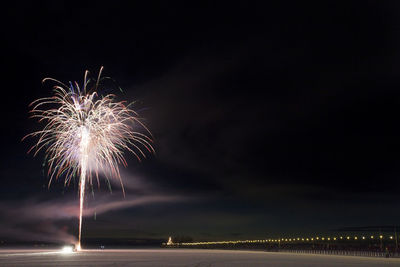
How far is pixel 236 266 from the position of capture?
3559 cm

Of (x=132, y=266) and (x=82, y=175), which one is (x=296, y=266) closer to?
(x=132, y=266)

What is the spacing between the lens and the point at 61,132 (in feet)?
168

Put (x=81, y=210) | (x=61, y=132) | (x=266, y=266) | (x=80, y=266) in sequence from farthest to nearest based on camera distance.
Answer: (x=81, y=210), (x=61, y=132), (x=266, y=266), (x=80, y=266)

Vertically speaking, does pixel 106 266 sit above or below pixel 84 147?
below

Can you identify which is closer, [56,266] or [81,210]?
[56,266]

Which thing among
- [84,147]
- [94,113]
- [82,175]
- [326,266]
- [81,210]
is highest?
[94,113]

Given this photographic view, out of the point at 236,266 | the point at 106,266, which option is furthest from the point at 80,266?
the point at 236,266

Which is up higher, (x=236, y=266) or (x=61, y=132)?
(x=61, y=132)

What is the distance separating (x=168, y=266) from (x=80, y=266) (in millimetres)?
7401

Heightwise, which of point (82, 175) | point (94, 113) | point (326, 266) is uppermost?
point (94, 113)

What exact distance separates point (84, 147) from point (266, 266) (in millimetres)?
29676

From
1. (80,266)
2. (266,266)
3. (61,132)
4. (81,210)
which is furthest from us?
(81,210)

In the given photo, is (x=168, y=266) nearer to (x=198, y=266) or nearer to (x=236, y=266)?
(x=198, y=266)

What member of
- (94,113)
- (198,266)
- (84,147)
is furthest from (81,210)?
(198,266)
